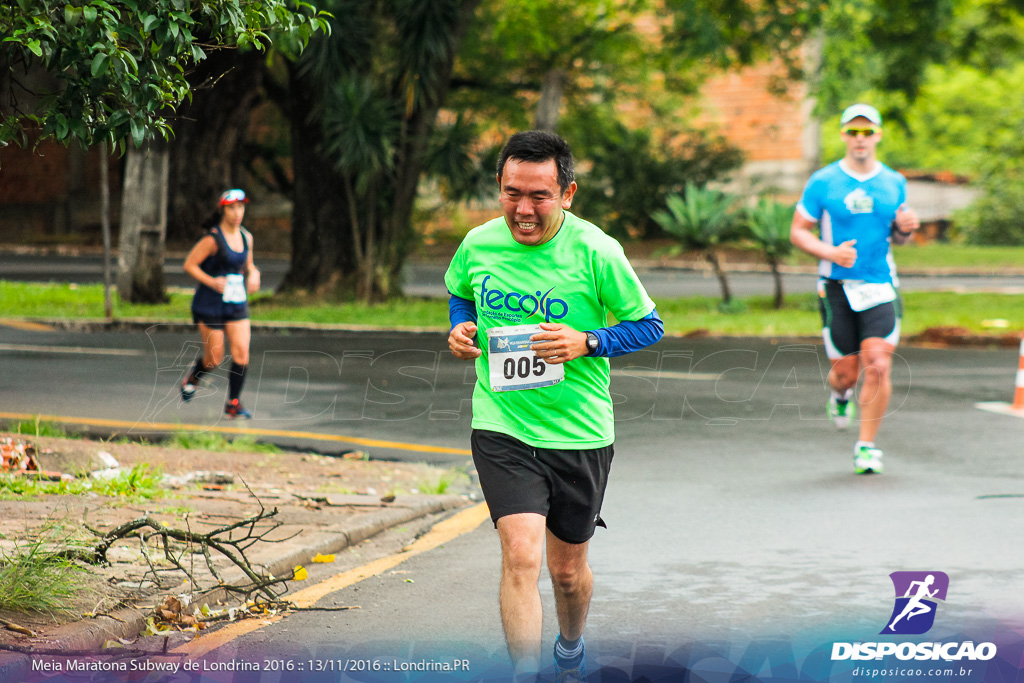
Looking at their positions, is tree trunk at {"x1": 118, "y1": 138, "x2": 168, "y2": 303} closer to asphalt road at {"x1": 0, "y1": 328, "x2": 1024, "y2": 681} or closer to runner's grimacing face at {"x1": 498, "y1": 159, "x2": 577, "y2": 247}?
asphalt road at {"x1": 0, "y1": 328, "x2": 1024, "y2": 681}

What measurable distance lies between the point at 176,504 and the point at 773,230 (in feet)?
51.2

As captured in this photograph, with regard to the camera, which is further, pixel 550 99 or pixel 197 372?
pixel 550 99

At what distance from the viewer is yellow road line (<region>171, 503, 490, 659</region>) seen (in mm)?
4863

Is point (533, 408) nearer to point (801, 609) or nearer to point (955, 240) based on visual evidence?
point (801, 609)

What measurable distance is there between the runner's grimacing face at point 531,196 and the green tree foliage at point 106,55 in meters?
1.68

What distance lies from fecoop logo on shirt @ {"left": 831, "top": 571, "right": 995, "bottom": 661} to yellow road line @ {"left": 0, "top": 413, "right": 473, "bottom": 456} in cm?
448

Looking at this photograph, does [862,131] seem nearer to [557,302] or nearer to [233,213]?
[557,302]

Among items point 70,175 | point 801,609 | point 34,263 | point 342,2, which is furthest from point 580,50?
point 801,609

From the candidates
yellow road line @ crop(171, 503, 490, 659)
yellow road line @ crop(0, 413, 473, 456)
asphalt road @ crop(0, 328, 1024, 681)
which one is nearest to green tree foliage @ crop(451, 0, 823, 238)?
asphalt road @ crop(0, 328, 1024, 681)

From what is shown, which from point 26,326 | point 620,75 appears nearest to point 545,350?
point 26,326

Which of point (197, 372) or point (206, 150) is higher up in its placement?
point (206, 150)

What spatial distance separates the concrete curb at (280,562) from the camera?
14.9 ft

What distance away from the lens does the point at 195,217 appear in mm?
38094

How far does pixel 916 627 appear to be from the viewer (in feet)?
17.2
